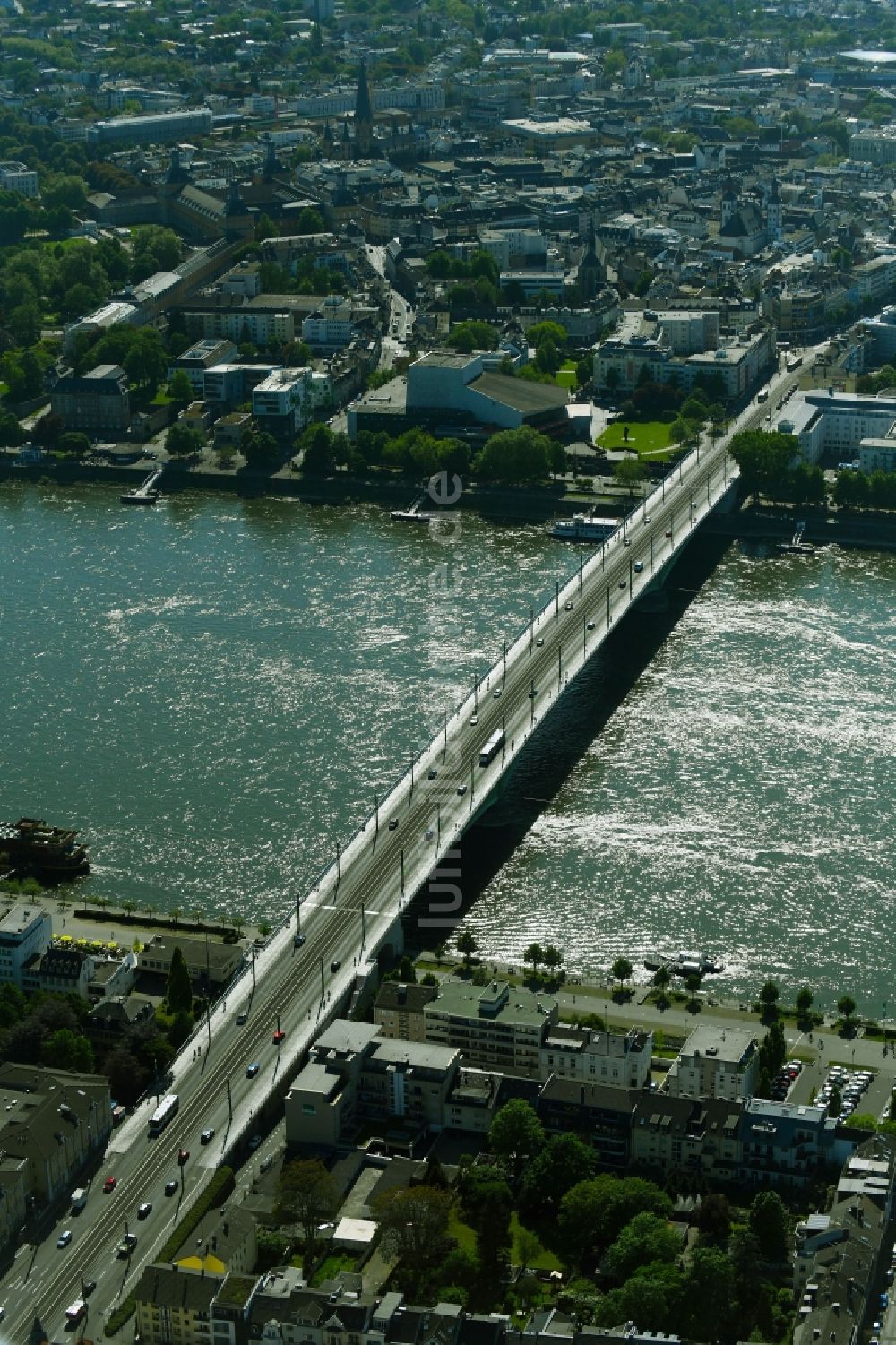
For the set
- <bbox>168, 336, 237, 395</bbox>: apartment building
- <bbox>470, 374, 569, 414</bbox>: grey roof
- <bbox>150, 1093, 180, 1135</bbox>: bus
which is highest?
<bbox>150, 1093, 180, 1135</bbox>: bus

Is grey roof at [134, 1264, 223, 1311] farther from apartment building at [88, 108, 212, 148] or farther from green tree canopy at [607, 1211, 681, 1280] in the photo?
apartment building at [88, 108, 212, 148]

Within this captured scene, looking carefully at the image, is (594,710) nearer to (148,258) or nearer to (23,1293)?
(23,1293)

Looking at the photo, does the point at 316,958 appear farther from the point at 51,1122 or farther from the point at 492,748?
the point at 492,748

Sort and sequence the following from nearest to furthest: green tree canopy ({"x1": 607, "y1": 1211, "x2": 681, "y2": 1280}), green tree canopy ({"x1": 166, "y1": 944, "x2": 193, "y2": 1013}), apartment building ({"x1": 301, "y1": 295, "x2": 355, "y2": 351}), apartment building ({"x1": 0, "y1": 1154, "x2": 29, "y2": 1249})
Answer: green tree canopy ({"x1": 607, "y1": 1211, "x2": 681, "y2": 1280})
apartment building ({"x1": 0, "y1": 1154, "x2": 29, "y2": 1249})
green tree canopy ({"x1": 166, "y1": 944, "x2": 193, "y2": 1013})
apartment building ({"x1": 301, "y1": 295, "x2": 355, "y2": 351})

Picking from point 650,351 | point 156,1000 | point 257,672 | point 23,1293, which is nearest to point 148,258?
point 650,351

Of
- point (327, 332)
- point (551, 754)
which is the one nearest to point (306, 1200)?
point (551, 754)

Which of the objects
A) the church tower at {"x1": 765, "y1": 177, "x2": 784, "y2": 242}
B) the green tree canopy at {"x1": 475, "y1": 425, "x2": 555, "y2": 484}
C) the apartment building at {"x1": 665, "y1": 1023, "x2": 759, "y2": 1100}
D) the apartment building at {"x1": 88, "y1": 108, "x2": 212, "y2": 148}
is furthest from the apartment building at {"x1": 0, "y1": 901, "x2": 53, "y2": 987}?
the apartment building at {"x1": 88, "y1": 108, "x2": 212, "y2": 148}

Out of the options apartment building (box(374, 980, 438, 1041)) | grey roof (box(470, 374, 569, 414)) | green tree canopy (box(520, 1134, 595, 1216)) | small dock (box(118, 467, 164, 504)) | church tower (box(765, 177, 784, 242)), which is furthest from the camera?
church tower (box(765, 177, 784, 242))
